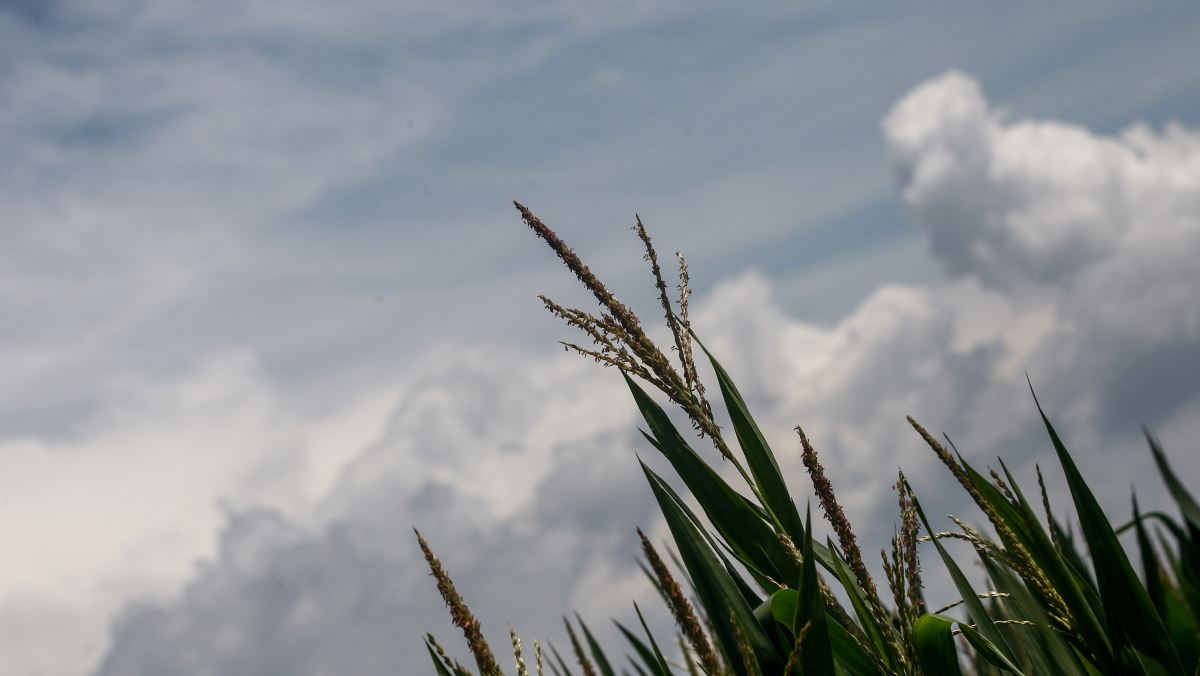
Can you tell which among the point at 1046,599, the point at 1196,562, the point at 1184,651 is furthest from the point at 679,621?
the point at 1196,562

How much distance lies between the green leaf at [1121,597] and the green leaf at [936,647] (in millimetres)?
408

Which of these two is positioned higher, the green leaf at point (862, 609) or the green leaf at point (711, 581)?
the green leaf at point (711, 581)

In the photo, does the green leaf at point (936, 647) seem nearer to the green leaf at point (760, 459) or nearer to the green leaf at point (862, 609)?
the green leaf at point (862, 609)

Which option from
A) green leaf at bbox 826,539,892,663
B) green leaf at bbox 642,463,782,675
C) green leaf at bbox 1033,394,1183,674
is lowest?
green leaf at bbox 1033,394,1183,674

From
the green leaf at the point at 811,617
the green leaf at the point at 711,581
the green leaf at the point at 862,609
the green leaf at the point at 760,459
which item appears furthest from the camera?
the green leaf at the point at 760,459

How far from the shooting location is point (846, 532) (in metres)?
2.12

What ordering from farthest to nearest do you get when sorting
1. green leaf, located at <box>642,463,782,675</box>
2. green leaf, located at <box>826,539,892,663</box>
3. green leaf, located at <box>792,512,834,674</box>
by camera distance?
green leaf, located at <box>642,463,782,675</box> < green leaf, located at <box>826,539,892,663</box> < green leaf, located at <box>792,512,834,674</box>

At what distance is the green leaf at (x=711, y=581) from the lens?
225 cm

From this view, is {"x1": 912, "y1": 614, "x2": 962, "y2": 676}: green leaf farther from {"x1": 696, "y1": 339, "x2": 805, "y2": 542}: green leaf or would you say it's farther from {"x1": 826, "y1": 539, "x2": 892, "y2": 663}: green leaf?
{"x1": 696, "y1": 339, "x2": 805, "y2": 542}: green leaf

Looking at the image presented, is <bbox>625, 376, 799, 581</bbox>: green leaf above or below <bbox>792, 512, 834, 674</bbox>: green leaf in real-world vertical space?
above

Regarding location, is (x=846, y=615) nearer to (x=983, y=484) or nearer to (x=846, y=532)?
(x=846, y=532)

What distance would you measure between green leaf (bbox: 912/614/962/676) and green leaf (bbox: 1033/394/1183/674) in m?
0.41

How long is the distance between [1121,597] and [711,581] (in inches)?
38.4

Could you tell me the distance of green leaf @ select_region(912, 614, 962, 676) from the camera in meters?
2.16
